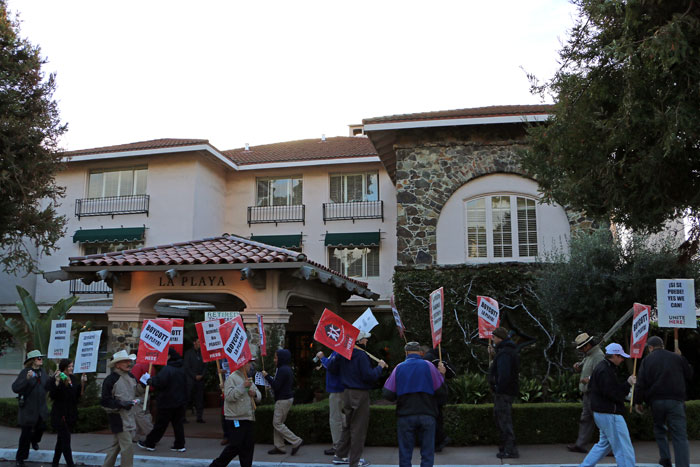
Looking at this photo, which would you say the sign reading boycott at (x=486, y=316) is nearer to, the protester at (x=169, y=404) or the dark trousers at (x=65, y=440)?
the protester at (x=169, y=404)

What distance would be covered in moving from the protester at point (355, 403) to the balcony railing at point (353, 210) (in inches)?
546

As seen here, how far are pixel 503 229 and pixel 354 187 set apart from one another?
8.18 meters

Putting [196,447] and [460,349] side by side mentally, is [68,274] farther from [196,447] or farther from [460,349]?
[460,349]

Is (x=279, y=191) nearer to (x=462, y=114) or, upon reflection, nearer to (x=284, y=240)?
A: (x=284, y=240)

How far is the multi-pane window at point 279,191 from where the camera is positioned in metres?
24.5

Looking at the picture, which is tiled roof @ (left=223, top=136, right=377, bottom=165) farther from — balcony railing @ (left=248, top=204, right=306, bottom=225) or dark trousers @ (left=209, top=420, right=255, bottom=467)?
dark trousers @ (left=209, top=420, right=255, bottom=467)

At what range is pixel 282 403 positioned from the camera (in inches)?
417

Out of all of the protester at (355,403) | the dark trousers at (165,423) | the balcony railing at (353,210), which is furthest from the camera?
the balcony railing at (353,210)

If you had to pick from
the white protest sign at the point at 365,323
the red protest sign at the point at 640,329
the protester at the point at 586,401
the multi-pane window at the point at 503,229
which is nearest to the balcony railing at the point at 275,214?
the multi-pane window at the point at 503,229

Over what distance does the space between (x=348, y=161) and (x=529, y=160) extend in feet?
38.2

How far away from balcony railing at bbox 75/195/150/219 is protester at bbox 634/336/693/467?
19.7 meters

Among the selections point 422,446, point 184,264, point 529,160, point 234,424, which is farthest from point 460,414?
point 184,264

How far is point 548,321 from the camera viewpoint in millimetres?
15539

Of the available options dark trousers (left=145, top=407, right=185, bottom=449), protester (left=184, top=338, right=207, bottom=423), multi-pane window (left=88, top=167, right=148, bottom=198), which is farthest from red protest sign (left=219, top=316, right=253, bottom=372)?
multi-pane window (left=88, top=167, right=148, bottom=198)
